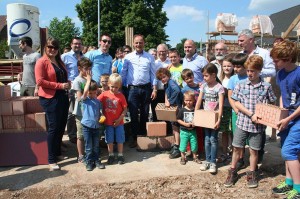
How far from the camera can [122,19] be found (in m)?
30.0

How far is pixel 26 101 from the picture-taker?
4.73 meters

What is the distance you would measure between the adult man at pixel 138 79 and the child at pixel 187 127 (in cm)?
94

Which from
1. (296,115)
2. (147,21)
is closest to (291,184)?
(296,115)

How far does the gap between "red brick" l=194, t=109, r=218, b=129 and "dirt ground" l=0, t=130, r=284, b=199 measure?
69 centimetres

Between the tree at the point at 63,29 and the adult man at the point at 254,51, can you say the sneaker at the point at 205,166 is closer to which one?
the adult man at the point at 254,51

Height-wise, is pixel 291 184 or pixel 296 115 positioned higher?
pixel 296 115

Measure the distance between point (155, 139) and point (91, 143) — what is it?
1.33 m

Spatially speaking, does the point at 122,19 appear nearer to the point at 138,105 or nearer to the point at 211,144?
the point at 138,105

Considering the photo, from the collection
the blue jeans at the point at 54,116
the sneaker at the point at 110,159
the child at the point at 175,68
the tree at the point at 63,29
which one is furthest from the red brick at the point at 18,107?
the tree at the point at 63,29

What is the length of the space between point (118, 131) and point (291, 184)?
8.41ft

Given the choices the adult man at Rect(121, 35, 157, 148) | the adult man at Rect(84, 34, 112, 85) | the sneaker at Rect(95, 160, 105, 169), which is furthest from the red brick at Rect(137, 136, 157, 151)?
the adult man at Rect(84, 34, 112, 85)

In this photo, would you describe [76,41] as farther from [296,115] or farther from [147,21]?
[147,21]

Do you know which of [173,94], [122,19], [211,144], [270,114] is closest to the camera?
[270,114]

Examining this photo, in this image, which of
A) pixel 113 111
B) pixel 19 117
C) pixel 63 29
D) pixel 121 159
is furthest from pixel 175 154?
pixel 63 29
